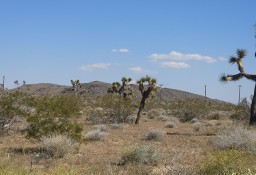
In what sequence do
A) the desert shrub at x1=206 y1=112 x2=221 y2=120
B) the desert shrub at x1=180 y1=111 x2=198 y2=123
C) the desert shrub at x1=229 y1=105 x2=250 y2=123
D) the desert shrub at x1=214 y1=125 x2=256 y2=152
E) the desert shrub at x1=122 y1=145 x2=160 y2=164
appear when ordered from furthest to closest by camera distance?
1. the desert shrub at x1=206 y1=112 x2=221 y2=120
2. the desert shrub at x1=180 y1=111 x2=198 y2=123
3. the desert shrub at x1=229 y1=105 x2=250 y2=123
4. the desert shrub at x1=214 y1=125 x2=256 y2=152
5. the desert shrub at x1=122 y1=145 x2=160 y2=164

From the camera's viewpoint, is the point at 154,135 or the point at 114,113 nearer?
the point at 154,135

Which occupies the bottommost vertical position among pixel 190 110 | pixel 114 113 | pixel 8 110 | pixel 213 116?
pixel 213 116

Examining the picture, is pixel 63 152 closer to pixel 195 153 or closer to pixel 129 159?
pixel 129 159

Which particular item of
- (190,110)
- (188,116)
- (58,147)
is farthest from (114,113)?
(58,147)

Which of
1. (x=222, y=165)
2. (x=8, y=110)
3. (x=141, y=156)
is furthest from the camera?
(x=8, y=110)

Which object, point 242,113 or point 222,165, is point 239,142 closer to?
point 222,165

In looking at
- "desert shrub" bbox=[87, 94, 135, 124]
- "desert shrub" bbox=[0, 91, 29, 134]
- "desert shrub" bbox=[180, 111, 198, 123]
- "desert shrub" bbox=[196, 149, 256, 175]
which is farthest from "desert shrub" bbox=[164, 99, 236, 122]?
"desert shrub" bbox=[196, 149, 256, 175]

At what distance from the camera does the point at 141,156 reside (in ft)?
40.8

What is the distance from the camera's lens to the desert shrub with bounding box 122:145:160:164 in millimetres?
12414

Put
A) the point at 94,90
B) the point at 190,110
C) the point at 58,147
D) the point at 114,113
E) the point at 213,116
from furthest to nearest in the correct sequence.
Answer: the point at 94,90, the point at 213,116, the point at 190,110, the point at 114,113, the point at 58,147

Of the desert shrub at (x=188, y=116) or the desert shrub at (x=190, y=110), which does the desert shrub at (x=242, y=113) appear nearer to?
the desert shrub at (x=188, y=116)

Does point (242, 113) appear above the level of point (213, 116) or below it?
above

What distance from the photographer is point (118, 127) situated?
81.8 feet

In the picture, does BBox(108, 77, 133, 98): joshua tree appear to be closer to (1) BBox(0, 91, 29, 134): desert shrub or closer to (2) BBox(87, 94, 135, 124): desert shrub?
(2) BBox(87, 94, 135, 124): desert shrub
